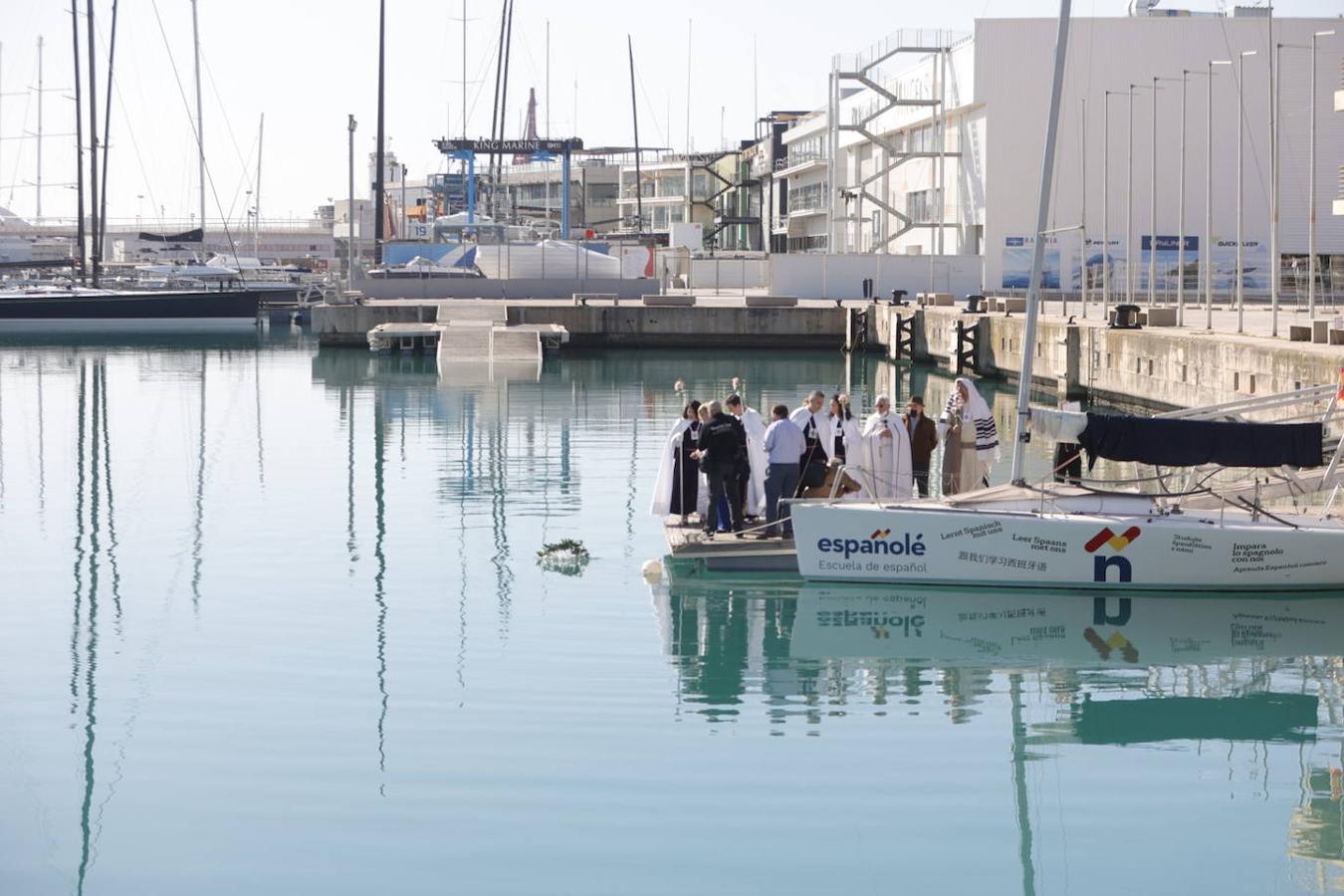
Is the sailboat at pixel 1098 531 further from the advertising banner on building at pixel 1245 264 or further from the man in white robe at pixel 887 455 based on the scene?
the advertising banner on building at pixel 1245 264

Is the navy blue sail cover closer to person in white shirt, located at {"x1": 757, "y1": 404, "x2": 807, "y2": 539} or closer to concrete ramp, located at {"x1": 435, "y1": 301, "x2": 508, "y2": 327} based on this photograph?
person in white shirt, located at {"x1": 757, "y1": 404, "x2": 807, "y2": 539}

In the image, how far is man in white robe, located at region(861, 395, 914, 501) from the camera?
2027cm

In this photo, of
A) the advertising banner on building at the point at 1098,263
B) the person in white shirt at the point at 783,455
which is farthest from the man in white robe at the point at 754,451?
the advertising banner on building at the point at 1098,263

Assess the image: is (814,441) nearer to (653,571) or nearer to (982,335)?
(653,571)

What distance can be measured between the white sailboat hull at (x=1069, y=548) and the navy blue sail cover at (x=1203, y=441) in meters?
0.63

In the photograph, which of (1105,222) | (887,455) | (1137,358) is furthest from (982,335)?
(887,455)

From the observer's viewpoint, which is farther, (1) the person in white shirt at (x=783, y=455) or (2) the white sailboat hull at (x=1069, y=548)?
(1) the person in white shirt at (x=783, y=455)

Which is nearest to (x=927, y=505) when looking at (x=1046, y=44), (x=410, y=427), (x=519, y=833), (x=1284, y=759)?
(x=1284, y=759)

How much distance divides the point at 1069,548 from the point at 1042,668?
2578mm

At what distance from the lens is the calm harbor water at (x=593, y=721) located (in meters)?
11.3

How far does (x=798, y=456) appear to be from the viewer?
19781 mm

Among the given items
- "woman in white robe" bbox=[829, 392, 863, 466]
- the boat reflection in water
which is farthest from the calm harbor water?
"woman in white robe" bbox=[829, 392, 863, 466]

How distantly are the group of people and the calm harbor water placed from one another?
41.6 inches

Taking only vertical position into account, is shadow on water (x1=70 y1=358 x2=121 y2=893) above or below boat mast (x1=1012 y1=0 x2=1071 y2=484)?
below
